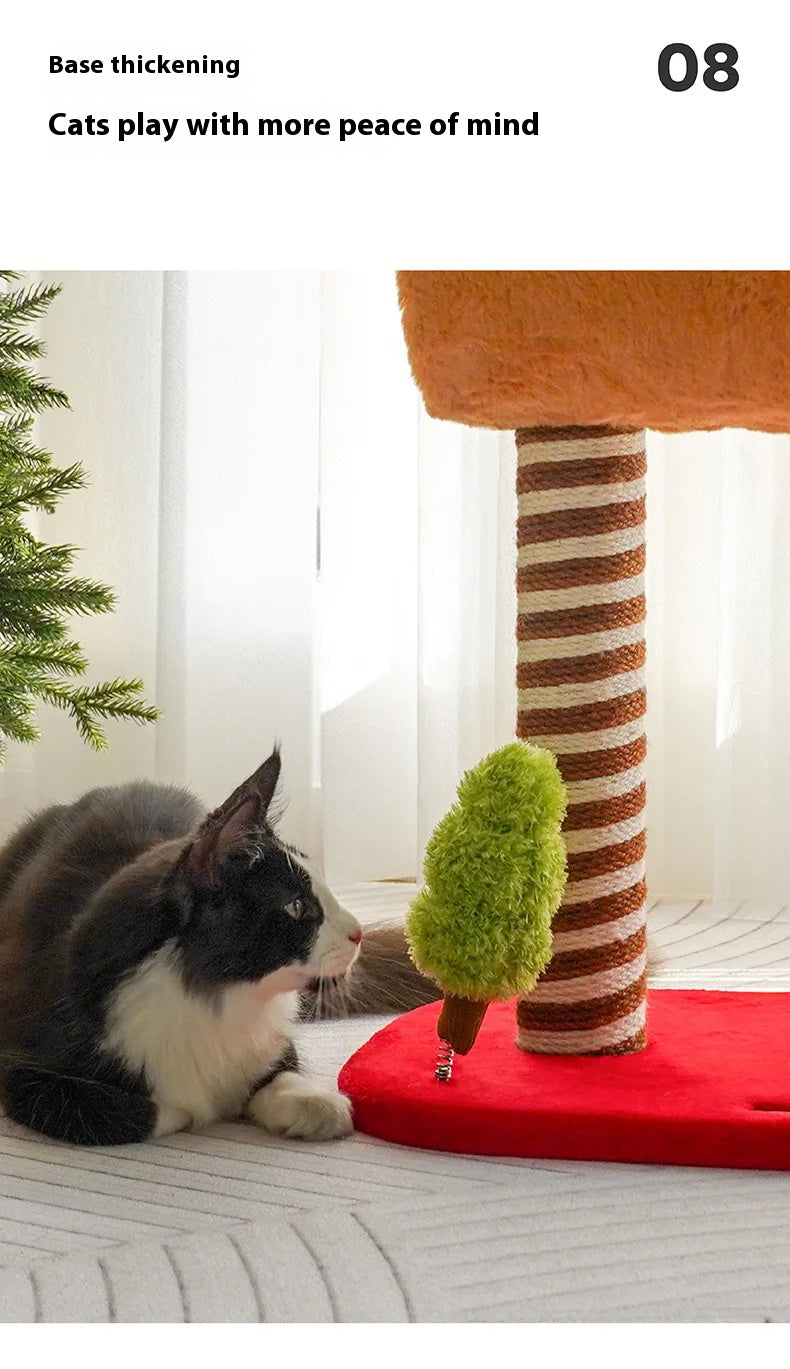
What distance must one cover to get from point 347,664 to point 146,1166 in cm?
144

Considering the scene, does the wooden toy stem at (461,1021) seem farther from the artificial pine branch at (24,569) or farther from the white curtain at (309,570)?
the white curtain at (309,570)

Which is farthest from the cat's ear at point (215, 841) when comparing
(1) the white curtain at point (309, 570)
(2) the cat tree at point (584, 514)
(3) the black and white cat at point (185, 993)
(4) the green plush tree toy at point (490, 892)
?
(1) the white curtain at point (309, 570)

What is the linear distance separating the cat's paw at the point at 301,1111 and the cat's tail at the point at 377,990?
13.8 inches

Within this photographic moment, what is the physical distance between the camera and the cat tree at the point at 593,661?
1133 millimetres

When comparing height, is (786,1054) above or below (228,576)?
below

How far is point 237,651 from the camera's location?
2.57 m

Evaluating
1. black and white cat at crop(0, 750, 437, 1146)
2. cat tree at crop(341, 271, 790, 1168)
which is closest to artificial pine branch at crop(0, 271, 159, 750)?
black and white cat at crop(0, 750, 437, 1146)

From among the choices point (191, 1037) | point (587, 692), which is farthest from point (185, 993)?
point (587, 692)

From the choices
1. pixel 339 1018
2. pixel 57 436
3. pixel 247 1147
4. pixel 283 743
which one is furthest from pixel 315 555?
pixel 247 1147

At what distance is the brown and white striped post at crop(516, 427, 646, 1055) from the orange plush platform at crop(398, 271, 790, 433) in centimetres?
5

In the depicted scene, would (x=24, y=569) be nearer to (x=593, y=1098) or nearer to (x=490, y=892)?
(x=490, y=892)

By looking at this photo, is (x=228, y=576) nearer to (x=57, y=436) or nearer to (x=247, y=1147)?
(x=57, y=436)
